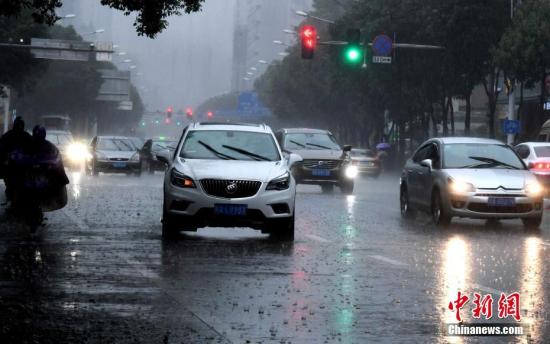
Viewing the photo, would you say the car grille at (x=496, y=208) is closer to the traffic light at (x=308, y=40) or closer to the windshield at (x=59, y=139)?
the traffic light at (x=308, y=40)

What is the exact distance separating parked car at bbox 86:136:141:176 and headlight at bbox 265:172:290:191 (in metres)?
32.9

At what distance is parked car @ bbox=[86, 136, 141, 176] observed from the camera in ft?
166

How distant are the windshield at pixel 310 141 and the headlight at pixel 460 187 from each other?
15078 mm

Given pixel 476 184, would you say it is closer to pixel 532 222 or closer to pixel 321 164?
pixel 532 222

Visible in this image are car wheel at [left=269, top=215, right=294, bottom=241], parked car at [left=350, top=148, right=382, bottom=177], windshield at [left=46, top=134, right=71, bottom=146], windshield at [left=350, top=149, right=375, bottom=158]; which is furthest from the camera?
windshield at [left=350, top=149, right=375, bottom=158]

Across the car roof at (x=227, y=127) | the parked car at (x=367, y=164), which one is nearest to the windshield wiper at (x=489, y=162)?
the car roof at (x=227, y=127)

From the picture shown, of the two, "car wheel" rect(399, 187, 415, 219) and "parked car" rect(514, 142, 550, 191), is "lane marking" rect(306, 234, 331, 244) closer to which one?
"car wheel" rect(399, 187, 415, 219)

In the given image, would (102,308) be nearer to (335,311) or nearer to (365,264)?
(335,311)

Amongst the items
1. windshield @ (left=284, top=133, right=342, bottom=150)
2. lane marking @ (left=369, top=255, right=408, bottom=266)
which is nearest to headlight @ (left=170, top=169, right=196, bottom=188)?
lane marking @ (left=369, top=255, right=408, bottom=266)

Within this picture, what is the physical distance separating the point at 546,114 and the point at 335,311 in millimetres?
66991

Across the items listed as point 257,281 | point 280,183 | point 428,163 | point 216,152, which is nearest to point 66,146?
point 428,163

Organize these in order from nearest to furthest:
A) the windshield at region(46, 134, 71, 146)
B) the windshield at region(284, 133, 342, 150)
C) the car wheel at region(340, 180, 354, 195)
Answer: the car wheel at region(340, 180, 354, 195) → the windshield at region(284, 133, 342, 150) → the windshield at region(46, 134, 71, 146)

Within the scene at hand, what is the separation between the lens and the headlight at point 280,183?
59.3 ft

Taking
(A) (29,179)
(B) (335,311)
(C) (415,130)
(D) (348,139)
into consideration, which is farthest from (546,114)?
(B) (335,311)
